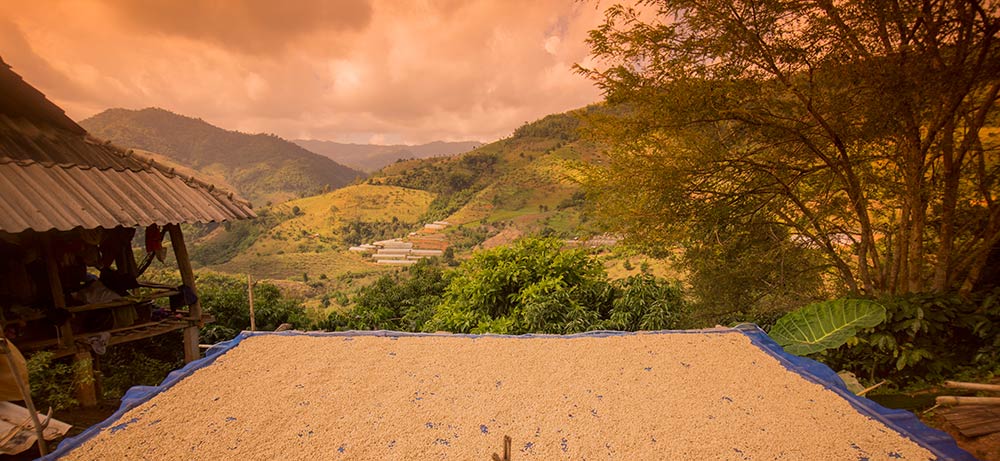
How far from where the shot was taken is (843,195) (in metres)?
4.83

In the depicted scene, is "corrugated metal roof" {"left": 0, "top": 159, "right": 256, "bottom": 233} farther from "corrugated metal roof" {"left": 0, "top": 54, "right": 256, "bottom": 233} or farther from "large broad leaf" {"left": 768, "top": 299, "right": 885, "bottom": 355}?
"large broad leaf" {"left": 768, "top": 299, "right": 885, "bottom": 355}

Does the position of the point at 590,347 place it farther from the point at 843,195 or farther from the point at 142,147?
the point at 142,147

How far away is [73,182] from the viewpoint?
12.9 ft

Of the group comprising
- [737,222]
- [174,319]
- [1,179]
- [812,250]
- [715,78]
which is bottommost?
[174,319]

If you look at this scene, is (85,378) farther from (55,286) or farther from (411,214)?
(411,214)

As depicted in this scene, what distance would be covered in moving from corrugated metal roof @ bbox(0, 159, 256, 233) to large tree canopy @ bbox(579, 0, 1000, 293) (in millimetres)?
4398

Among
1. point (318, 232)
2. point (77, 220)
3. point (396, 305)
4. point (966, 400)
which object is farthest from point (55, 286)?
point (318, 232)

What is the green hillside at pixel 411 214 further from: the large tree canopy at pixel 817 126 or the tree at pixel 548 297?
the large tree canopy at pixel 817 126

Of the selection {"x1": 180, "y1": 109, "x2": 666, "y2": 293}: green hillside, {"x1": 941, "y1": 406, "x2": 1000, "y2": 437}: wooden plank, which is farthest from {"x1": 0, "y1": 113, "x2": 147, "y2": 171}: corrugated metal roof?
{"x1": 180, "y1": 109, "x2": 666, "y2": 293}: green hillside

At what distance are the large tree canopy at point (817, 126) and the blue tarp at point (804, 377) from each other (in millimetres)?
1632

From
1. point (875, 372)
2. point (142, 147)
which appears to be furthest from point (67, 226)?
point (142, 147)

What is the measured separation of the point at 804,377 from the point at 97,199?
18.8 ft

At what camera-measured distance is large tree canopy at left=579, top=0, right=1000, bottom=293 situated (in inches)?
135

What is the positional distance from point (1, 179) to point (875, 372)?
7.25 m
